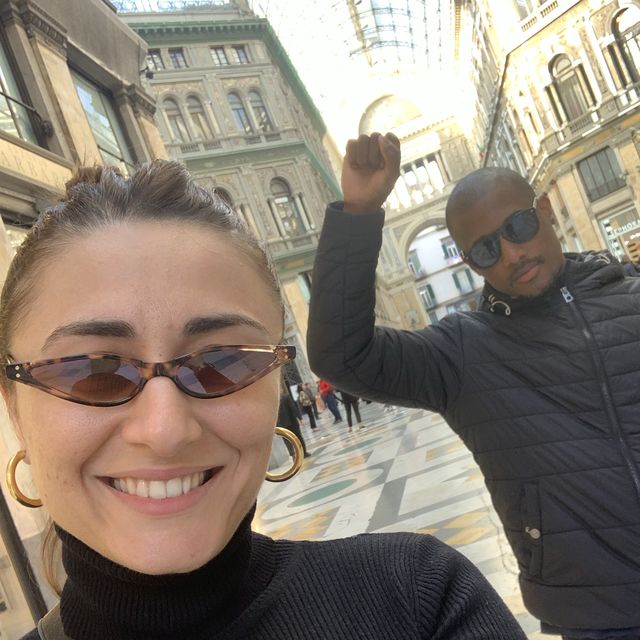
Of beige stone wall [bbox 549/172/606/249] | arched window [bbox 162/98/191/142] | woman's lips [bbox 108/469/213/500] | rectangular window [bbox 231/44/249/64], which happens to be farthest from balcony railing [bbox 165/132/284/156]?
woman's lips [bbox 108/469/213/500]

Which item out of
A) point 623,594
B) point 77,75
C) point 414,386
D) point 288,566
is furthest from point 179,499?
point 77,75

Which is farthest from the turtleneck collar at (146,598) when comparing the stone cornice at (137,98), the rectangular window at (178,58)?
the rectangular window at (178,58)

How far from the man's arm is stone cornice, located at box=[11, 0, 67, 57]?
7.58m

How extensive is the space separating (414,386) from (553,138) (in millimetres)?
29348

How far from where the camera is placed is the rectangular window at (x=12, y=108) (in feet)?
23.2

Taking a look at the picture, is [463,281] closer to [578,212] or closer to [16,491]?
[578,212]

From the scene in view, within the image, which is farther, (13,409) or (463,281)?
(463,281)

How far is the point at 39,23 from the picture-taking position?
780cm

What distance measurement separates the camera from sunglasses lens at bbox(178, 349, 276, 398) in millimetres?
998

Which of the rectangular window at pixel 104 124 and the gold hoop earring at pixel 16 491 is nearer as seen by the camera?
the gold hoop earring at pixel 16 491

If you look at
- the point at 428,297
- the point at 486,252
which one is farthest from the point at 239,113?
the point at 428,297

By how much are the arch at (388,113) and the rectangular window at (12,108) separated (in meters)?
55.7

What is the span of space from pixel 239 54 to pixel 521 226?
1262 inches

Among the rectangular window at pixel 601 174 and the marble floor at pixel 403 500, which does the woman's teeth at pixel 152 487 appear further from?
the rectangular window at pixel 601 174
